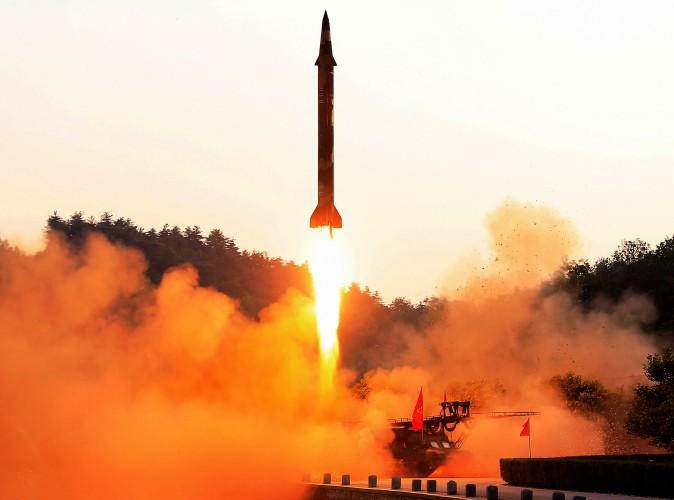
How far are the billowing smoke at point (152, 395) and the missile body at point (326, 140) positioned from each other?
9707 millimetres

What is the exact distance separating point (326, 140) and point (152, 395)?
17136 mm

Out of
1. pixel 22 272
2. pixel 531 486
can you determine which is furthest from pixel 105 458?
pixel 531 486

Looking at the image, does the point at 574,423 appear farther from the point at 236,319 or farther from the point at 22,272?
the point at 22,272

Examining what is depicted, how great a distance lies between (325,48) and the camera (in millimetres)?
77938

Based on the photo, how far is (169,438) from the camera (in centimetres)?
7844

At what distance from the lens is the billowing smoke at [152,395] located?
75000 millimetres

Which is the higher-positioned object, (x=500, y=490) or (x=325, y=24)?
(x=325, y=24)

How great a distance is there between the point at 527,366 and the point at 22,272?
161ft

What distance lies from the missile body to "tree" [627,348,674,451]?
1835 centimetres

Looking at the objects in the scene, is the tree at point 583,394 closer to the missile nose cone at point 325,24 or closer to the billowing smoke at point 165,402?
the billowing smoke at point 165,402

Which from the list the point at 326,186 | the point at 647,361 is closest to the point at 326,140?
the point at 326,186

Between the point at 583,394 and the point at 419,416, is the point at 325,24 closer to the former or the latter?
the point at 419,416

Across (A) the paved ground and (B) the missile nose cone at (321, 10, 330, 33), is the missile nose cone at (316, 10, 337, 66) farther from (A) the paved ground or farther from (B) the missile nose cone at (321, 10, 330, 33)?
(A) the paved ground

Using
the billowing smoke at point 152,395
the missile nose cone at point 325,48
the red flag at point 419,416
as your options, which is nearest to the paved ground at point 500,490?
the red flag at point 419,416
